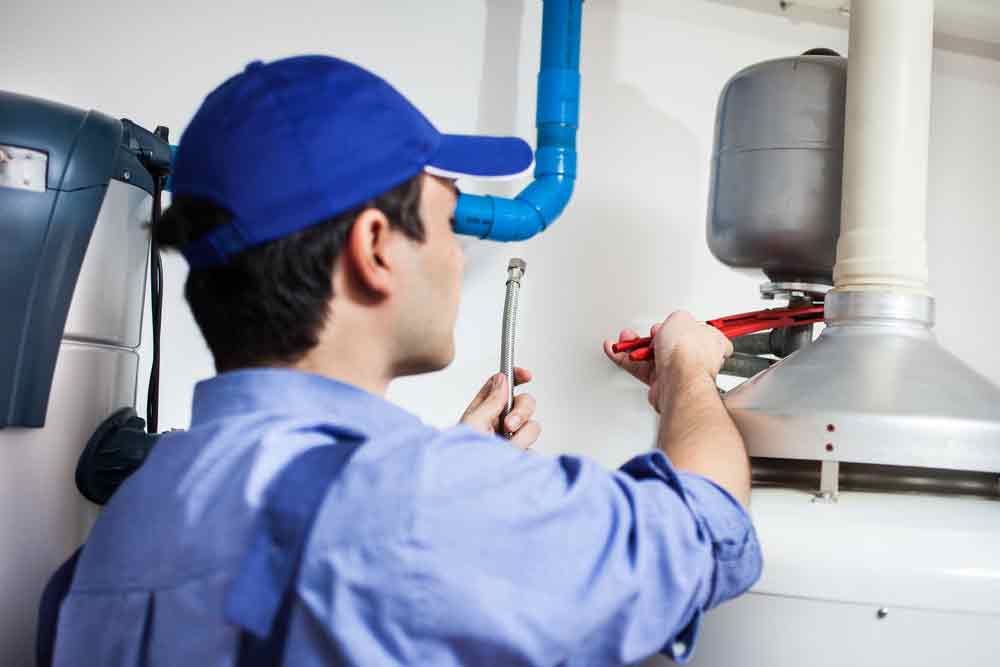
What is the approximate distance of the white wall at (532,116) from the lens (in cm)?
129

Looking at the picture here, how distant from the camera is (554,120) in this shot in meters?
1.32

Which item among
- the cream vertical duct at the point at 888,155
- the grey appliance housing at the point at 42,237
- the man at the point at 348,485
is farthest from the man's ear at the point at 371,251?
the cream vertical duct at the point at 888,155

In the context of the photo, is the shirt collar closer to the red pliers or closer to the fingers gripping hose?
the fingers gripping hose

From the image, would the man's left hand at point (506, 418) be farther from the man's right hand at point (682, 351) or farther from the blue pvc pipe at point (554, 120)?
the blue pvc pipe at point (554, 120)

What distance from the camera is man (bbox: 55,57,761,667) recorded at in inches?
20.1

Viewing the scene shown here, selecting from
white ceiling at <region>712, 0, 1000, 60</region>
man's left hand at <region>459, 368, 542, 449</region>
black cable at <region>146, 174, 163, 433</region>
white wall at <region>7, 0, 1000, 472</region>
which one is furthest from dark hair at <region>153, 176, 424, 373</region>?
white ceiling at <region>712, 0, 1000, 60</region>

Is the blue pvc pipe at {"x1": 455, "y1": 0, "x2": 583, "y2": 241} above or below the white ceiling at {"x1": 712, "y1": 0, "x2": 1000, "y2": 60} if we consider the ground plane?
below

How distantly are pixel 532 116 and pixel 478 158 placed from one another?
2.36 ft

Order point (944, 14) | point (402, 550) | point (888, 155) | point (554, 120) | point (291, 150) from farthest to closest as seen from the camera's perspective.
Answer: point (944, 14), point (554, 120), point (888, 155), point (291, 150), point (402, 550)

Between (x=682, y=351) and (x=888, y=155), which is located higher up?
(x=888, y=155)

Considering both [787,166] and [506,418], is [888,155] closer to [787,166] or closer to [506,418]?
[787,166]

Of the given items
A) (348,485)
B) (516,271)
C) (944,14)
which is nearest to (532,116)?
(516,271)

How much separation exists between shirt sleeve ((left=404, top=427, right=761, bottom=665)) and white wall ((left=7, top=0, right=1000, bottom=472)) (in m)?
0.81

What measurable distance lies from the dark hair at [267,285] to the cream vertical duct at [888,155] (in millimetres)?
504
